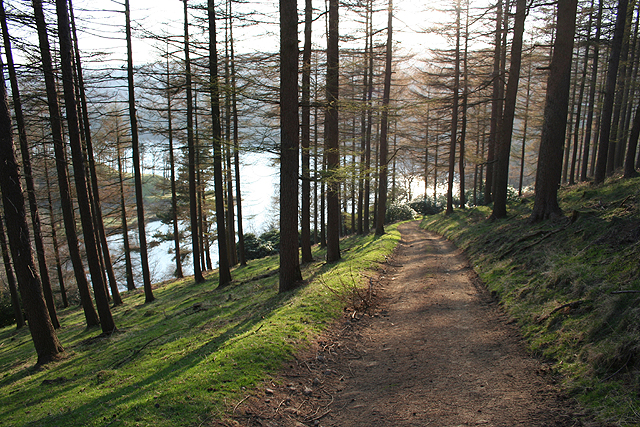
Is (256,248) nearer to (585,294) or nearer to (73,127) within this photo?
(73,127)

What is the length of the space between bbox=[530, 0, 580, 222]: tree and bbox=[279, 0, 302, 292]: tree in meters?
7.07

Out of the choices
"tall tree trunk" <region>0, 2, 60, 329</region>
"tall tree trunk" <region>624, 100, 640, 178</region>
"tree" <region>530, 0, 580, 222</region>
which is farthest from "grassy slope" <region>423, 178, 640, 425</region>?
"tall tree trunk" <region>0, 2, 60, 329</region>

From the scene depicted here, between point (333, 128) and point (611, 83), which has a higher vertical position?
point (611, 83)

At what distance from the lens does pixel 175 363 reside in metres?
5.45

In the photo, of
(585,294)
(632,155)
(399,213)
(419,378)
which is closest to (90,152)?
(419,378)

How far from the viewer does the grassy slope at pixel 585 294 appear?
129 inches

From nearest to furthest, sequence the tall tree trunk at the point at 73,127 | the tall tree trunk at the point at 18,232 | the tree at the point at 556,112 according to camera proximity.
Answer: the tall tree trunk at the point at 18,232
the tall tree trunk at the point at 73,127
the tree at the point at 556,112

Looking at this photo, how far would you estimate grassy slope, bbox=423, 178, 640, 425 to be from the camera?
327 cm

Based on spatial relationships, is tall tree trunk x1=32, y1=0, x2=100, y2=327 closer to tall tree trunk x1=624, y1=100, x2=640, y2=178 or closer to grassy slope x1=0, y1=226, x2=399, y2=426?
grassy slope x1=0, y1=226, x2=399, y2=426

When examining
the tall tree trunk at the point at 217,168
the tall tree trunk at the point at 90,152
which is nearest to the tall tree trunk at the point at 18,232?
the tall tree trunk at the point at 90,152

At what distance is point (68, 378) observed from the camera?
627cm

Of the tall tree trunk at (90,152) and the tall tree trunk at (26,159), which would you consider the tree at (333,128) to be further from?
the tall tree trunk at (26,159)

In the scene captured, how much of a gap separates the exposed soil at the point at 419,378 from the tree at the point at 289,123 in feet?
9.23

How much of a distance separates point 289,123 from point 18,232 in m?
6.26
